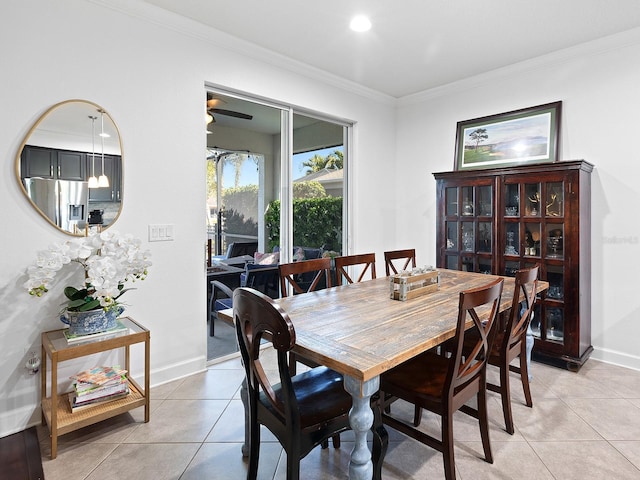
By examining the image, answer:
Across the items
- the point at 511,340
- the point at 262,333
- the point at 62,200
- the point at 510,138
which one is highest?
the point at 510,138

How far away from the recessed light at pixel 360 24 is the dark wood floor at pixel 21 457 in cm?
330

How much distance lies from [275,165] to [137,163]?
1332 mm

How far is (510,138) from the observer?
365 cm

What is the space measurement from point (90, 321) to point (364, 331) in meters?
1.57

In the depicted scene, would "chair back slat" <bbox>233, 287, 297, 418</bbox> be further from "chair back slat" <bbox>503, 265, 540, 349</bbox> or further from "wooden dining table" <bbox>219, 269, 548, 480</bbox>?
"chair back slat" <bbox>503, 265, 540, 349</bbox>

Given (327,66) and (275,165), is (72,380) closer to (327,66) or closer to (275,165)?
(275,165)

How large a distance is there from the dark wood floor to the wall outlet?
1321mm

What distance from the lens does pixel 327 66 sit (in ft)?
11.8

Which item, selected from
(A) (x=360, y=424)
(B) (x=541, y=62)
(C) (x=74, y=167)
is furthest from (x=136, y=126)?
(B) (x=541, y=62)

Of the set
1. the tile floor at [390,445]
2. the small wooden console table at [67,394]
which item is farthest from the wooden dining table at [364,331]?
the small wooden console table at [67,394]

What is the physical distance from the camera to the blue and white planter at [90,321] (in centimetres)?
210

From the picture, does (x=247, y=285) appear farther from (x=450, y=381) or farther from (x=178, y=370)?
(x=450, y=381)

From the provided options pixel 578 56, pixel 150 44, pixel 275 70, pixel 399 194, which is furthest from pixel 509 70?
pixel 150 44

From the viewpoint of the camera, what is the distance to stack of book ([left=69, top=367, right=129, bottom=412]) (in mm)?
2125
